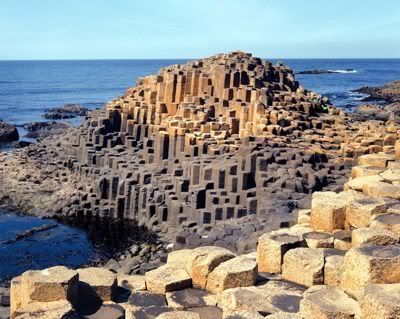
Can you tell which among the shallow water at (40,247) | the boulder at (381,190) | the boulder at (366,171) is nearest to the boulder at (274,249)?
the boulder at (381,190)

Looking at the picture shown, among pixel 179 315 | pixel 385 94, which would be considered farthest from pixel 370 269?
pixel 385 94

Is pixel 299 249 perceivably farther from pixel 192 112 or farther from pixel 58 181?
pixel 58 181

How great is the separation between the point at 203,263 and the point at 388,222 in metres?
3.23

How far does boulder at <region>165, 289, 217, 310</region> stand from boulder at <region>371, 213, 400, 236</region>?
3.11 meters

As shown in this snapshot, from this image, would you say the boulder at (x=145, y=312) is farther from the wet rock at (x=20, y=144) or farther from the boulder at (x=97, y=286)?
the wet rock at (x=20, y=144)

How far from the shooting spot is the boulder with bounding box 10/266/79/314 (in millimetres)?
6688

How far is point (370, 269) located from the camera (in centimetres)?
690

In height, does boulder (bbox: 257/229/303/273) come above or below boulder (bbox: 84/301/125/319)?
above

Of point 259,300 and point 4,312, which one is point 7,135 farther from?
point 259,300

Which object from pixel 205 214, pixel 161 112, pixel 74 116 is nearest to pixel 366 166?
pixel 205 214

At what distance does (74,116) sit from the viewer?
5859 cm

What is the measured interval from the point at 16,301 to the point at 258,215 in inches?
399

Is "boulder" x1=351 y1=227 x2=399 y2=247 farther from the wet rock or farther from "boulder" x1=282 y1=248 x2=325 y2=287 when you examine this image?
the wet rock

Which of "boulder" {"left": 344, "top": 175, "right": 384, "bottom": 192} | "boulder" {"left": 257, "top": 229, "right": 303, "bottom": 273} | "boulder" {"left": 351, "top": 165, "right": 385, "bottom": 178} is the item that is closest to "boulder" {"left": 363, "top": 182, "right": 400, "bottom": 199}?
"boulder" {"left": 344, "top": 175, "right": 384, "bottom": 192}
